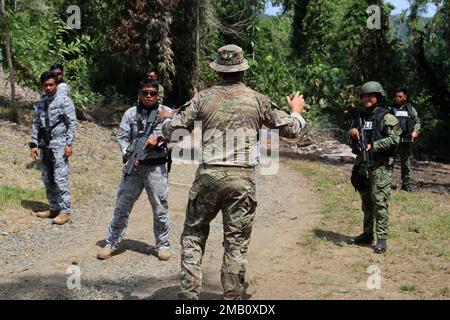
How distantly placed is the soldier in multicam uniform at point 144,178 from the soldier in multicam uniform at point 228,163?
1.41m

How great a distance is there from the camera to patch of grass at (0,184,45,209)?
7983mm

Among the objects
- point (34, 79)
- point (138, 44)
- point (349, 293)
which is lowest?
point (349, 293)

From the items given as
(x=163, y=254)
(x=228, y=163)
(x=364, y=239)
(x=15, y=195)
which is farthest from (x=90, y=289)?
(x=15, y=195)

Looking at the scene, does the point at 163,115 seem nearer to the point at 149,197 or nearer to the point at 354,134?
the point at 149,197

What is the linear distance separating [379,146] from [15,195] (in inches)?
205

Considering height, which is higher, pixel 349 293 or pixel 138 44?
pixel 138 44

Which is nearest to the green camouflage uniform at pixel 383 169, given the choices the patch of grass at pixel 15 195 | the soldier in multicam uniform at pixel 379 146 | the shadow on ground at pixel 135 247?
the soldier in multicam uniform at pixel 379 146

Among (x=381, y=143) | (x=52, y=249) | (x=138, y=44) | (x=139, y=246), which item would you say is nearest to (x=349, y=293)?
(x=381, y=143)

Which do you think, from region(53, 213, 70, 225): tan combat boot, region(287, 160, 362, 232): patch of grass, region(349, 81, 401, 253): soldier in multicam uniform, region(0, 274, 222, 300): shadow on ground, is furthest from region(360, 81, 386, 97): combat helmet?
region(53, 213, 70, 225): tan combat boot

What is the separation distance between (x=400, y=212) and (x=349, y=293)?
391 centimetres

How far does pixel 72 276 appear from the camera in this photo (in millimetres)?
5371

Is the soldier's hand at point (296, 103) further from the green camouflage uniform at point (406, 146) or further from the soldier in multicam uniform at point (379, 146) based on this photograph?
the green camouflage uniform at point (406, 146)

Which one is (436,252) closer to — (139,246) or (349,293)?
(349,293)

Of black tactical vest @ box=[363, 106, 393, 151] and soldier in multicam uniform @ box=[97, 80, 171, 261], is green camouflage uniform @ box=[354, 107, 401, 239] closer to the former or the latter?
black tactical vest @ box=[363, 106, 393, 151]
